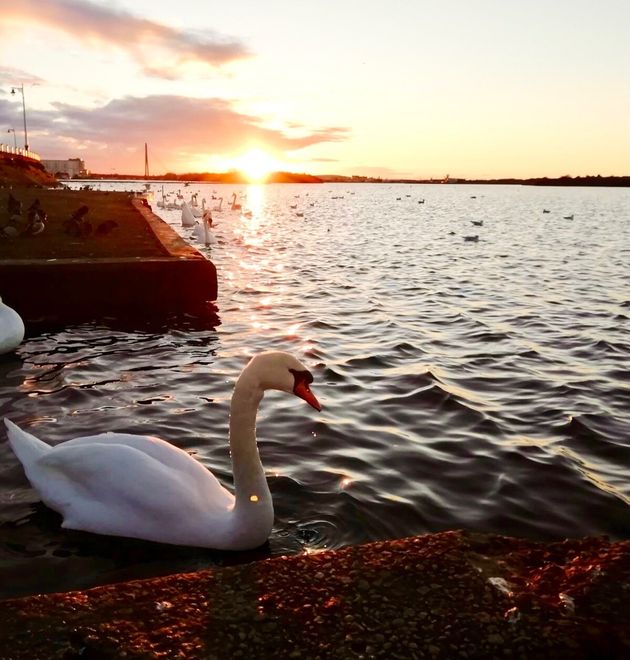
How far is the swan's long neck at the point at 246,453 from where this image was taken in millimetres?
4730

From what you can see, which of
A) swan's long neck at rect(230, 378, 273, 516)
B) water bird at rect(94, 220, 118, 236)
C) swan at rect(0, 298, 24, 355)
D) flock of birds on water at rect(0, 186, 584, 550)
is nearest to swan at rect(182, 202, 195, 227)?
water bird at rect(94, 220, 118, 236)

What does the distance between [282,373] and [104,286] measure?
8466 mm

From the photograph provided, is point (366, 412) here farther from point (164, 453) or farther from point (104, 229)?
point (104, 229)

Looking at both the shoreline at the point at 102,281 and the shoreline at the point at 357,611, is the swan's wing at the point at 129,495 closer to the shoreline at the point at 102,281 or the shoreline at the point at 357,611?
the shoreline at the point at 357,611

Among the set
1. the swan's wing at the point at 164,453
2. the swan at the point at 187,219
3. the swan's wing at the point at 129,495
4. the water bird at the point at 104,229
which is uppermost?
the water bird at the point at 104,229

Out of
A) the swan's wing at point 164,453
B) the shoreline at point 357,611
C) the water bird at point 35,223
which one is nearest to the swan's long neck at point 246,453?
the swan's wing at point 164,453

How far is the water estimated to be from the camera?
529 cm

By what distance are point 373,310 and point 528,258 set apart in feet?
43.3

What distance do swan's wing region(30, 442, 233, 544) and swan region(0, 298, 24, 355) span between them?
16.4 feet

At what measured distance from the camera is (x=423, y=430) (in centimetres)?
733

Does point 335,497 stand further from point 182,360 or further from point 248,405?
point 182,360

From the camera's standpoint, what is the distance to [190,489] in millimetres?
4766

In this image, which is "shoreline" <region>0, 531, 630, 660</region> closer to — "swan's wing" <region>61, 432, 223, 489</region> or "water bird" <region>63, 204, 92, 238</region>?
"swan's wing" <region>61, 432, 223, 489</region>

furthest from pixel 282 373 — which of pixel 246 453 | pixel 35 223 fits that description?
pixel 35 223
